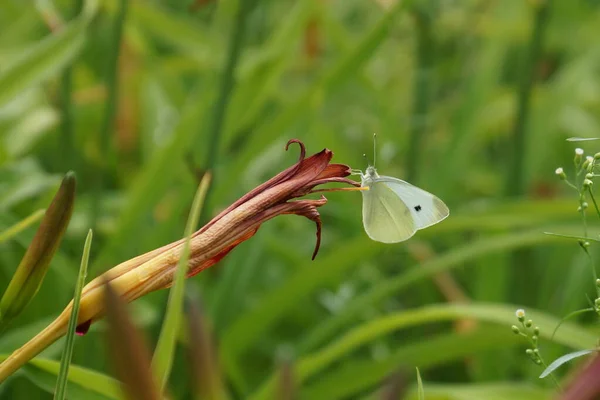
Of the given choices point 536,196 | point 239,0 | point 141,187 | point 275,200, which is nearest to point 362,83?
point 536,196

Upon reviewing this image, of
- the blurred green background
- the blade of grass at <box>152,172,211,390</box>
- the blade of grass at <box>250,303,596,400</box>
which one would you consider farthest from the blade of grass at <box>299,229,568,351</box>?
the blade of grass at <box>152,172,211,390</box>

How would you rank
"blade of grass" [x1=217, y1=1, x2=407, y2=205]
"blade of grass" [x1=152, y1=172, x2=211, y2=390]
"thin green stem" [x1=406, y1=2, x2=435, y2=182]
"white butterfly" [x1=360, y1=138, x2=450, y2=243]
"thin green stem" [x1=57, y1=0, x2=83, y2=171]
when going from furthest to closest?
"thin green stem" [x1=406, y1=2, x2=435, y2=182], "blade of grass" [x1=217, y1=1, x2=407, y2=205], "thin green stem" [x1=57, y1=0, x2=83, y2=171], "white butterfly" [x1=360, y1=138, x2=450, y2=243], "blade of grass" [x1=152, y1=172, x2=211, y2=390]

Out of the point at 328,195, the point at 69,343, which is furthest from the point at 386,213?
the point at 328,195

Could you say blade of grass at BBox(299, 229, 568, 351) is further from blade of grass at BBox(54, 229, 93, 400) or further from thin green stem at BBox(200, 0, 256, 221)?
blade of grass at BBox(54, 229, 93, 400)

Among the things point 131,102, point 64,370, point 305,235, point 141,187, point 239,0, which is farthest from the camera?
point 131,102

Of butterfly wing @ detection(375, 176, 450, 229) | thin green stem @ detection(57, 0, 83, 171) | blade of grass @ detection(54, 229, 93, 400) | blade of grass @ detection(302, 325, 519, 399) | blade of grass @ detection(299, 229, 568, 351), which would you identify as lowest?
blade of grass @ detection(54, 229, 93, 400)

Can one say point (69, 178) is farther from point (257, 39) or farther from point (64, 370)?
point (257, 39)

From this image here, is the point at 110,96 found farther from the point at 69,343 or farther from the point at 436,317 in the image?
the point at 69,343

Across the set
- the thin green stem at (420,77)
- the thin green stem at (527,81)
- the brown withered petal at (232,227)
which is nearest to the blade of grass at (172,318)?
the brown withered petal at (232,227)
